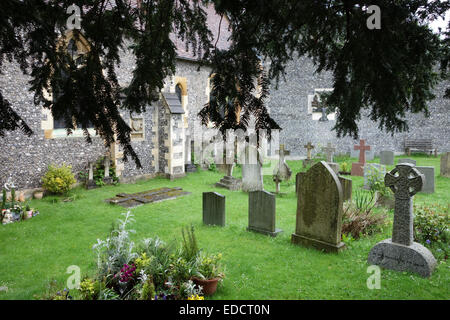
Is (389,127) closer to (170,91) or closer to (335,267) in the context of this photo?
(335,267)

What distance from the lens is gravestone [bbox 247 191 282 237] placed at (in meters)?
5.86

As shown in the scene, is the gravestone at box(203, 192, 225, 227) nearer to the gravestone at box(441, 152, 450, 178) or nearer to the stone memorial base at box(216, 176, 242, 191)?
the stone memorial base at box(216, 176, 242, 191)

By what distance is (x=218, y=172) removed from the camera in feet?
44.5

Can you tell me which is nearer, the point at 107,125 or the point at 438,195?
the point at 107,125

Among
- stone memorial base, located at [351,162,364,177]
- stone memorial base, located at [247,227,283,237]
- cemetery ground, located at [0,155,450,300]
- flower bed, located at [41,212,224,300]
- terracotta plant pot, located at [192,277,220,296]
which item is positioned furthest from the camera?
stone memorial base, located at [351,162,364,177]

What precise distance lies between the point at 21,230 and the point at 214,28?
44.2ft

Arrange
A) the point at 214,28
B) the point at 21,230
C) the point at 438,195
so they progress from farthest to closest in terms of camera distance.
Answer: the point at 214,28 < the point at 438,195 < the point at 21,230

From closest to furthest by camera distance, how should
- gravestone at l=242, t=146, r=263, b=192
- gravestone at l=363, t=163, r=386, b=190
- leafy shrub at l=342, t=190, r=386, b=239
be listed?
leafy shrub at l=342, t=190, r=386, b=239, gravestone at l=363, t=163, r=386, b=190, gravestone at l=242, t=146, r=263, b=192

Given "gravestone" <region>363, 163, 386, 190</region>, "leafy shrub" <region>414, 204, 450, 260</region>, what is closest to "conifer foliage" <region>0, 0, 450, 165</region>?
"leafy shrub" <region>414, 204, 450, 260</region>

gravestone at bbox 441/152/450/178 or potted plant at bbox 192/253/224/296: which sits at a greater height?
gravestone at bbox 441/152/450/178

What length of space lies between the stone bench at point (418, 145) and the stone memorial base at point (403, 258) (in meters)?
15.1

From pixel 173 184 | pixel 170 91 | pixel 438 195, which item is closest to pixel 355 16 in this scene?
pixel 438 195

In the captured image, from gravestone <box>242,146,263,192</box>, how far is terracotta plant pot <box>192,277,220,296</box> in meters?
5.68
